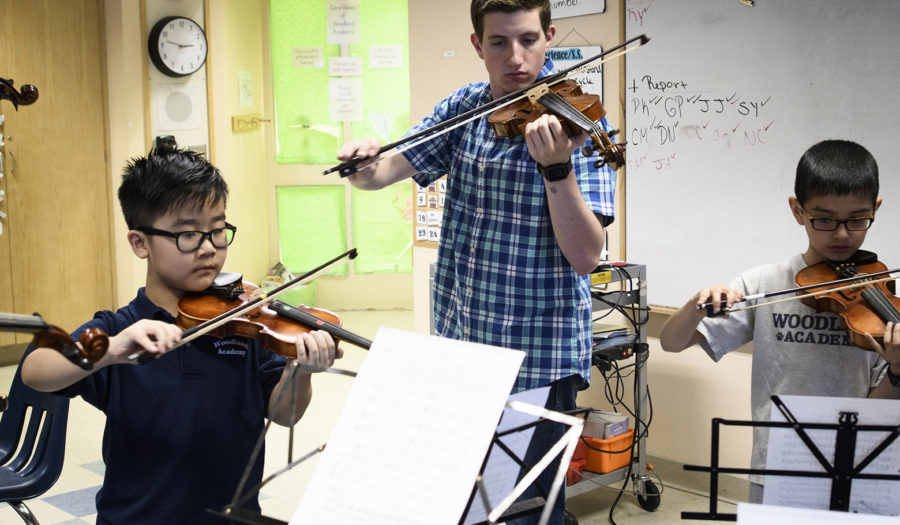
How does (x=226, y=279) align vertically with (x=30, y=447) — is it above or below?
above

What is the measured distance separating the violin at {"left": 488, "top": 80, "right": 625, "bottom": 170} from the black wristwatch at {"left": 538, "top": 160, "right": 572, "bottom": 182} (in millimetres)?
66

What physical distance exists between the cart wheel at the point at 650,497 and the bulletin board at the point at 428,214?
133cm

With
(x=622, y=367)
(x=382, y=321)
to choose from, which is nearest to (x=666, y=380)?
(x=622, y=367)

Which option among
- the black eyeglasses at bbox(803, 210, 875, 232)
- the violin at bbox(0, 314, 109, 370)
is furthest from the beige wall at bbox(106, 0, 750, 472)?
the violin at bbox(0, 314, 109, 370)

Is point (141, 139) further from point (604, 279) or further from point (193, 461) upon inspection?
point (193, 461)

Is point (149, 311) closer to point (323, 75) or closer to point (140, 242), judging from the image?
point (140, 242)

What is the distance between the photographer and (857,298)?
156cm

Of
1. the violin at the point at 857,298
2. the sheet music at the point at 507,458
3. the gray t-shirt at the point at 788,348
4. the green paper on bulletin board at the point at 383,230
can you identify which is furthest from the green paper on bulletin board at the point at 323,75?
the sheet music at the point at 507,458

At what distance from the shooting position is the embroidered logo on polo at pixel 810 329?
5.32 ft

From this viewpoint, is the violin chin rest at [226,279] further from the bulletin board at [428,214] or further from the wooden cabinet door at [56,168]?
the wooden cabinet door at [56,168]

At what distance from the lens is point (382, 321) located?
5695 millimetres

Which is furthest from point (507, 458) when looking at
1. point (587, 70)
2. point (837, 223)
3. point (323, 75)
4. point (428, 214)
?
point (323, 75)

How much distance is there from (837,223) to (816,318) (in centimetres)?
19

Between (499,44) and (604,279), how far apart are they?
1.28 m
